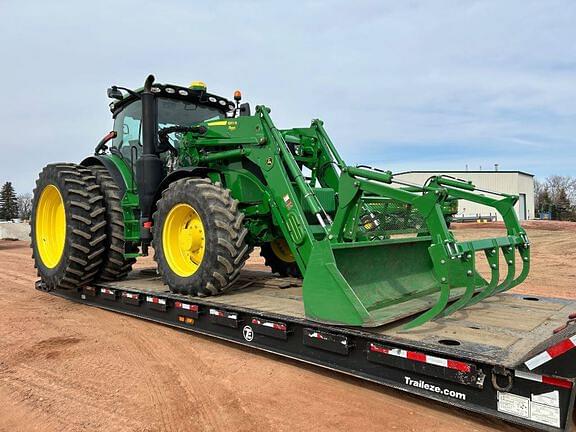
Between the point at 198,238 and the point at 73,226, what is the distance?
201 centimetres

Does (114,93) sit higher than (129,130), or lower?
higher

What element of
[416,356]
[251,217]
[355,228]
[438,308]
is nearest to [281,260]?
[251,217]

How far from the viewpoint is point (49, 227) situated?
7367mm

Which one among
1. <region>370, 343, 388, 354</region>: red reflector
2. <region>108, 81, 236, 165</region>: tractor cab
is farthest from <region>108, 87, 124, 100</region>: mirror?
<region>370, 343, 388, 354</region>: red reflector

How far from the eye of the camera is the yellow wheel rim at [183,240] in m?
5.45

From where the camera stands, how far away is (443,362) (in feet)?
10.3

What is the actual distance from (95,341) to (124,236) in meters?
1.68

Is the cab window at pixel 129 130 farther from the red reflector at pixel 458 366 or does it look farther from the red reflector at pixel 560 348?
the red reflector at pixel 560 348

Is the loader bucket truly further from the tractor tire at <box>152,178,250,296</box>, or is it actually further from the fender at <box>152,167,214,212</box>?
the fender at <box>152,167,214,212</box>

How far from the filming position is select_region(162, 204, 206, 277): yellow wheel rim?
5453 mm

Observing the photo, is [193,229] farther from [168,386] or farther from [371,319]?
[371,319]

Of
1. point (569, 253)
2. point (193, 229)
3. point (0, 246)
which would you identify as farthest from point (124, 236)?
point (0, 246)

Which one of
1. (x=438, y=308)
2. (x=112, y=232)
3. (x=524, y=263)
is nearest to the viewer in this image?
(x=438, y=308)

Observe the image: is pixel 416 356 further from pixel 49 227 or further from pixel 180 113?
pixel 49 227
